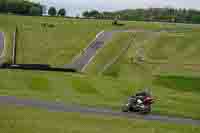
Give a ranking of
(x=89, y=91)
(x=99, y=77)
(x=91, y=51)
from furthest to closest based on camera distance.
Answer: (x=91, y=51)
(x=99, y=77)
(x=89, y=91)

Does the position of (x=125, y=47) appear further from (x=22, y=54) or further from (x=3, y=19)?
(x=3, y=19)

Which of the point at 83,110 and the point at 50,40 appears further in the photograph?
the point at 50,40

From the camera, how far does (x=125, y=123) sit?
2206 centimetres

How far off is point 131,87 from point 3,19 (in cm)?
5475

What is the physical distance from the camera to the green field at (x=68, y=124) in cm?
1853

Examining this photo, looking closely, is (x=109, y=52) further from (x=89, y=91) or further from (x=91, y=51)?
(x=89, y=91)

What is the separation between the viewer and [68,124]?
20.1 meters

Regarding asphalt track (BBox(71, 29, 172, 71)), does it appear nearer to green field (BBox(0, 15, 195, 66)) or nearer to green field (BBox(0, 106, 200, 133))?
green field (BBox(0, 15, 195, 66))

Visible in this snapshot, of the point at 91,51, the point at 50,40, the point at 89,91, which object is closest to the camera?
the point at 89,91

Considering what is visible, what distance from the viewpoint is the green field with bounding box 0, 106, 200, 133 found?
60.8 feet

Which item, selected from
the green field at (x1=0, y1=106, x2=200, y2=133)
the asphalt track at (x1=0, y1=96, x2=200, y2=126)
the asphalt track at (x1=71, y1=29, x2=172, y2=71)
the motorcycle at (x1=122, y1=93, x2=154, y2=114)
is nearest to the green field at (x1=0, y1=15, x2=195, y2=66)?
the asphalt track at (x1=71, y1=29, x2=172, y2=71)

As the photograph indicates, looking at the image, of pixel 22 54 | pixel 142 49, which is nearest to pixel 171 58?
pixel 142 49

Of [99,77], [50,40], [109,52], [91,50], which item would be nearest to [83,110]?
[99,77]

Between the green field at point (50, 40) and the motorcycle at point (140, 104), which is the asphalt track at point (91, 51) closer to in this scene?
the green field at point (50, 40)
